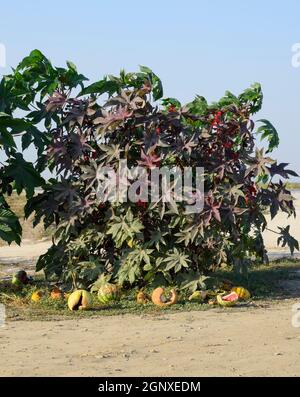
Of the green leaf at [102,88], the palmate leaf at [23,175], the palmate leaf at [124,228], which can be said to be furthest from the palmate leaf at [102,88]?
the palmate leaf at [124,228]

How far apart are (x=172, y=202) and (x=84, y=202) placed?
94cm

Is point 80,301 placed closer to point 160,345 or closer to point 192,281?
point 192,281

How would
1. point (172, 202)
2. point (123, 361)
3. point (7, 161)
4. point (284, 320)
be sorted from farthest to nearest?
1. point (7, 161)
2. point (172, 202)
3. point (284, 320)
4. point (123, 361)

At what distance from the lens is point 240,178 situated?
790cm

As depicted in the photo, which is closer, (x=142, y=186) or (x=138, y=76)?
(x=142, y=186)

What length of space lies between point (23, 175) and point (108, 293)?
4.86ft

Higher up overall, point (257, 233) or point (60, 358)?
point (257, 233)

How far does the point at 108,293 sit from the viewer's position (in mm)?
7852

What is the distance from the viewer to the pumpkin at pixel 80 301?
24.6 feet

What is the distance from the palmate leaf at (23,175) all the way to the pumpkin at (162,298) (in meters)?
1.62

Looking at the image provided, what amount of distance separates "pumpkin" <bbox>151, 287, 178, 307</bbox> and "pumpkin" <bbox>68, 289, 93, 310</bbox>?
1.90 ft
